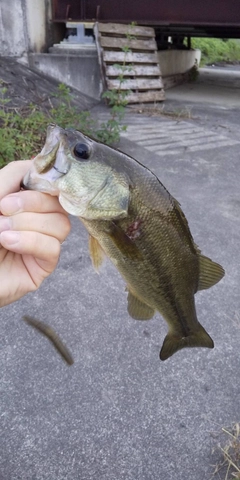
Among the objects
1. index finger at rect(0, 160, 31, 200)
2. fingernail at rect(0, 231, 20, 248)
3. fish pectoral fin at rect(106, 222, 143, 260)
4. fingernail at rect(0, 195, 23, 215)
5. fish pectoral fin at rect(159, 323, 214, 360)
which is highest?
index finger at rect(0, 160, 31, 200)

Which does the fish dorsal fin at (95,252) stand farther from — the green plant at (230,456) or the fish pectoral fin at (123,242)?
the green plant at (230,456)

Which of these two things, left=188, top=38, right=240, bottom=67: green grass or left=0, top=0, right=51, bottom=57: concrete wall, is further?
left=188, top=38, right=240, bottom=67: green grass

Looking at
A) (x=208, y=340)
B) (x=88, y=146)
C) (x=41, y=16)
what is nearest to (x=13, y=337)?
(x=208, y=340)

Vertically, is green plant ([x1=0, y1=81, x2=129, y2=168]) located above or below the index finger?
below

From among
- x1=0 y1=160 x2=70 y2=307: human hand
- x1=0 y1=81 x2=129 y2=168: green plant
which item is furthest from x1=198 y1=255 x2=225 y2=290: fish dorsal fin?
x1=0 y1=81 x2=129 y2=168: green plant

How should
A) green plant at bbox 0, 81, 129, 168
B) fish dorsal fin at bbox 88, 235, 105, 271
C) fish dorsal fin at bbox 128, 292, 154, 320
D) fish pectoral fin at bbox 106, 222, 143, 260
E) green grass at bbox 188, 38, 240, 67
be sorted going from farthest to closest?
green grass at bbox 188, 38, 240, 67
green plant at bbox 0, 81, 129, 168
fish dorsal fin at bbox 128, 292, 154, 320
fish dorsal fin at bbox 88, 235, 105, 271
fish pectoral fin at bbox 106, 222, 143, 260

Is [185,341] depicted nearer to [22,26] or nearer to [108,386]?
[108,386]

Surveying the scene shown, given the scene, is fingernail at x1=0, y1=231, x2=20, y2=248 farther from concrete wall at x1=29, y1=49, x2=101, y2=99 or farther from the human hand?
concrete wall at x1=29, y1=49, x2=101, y2=99
